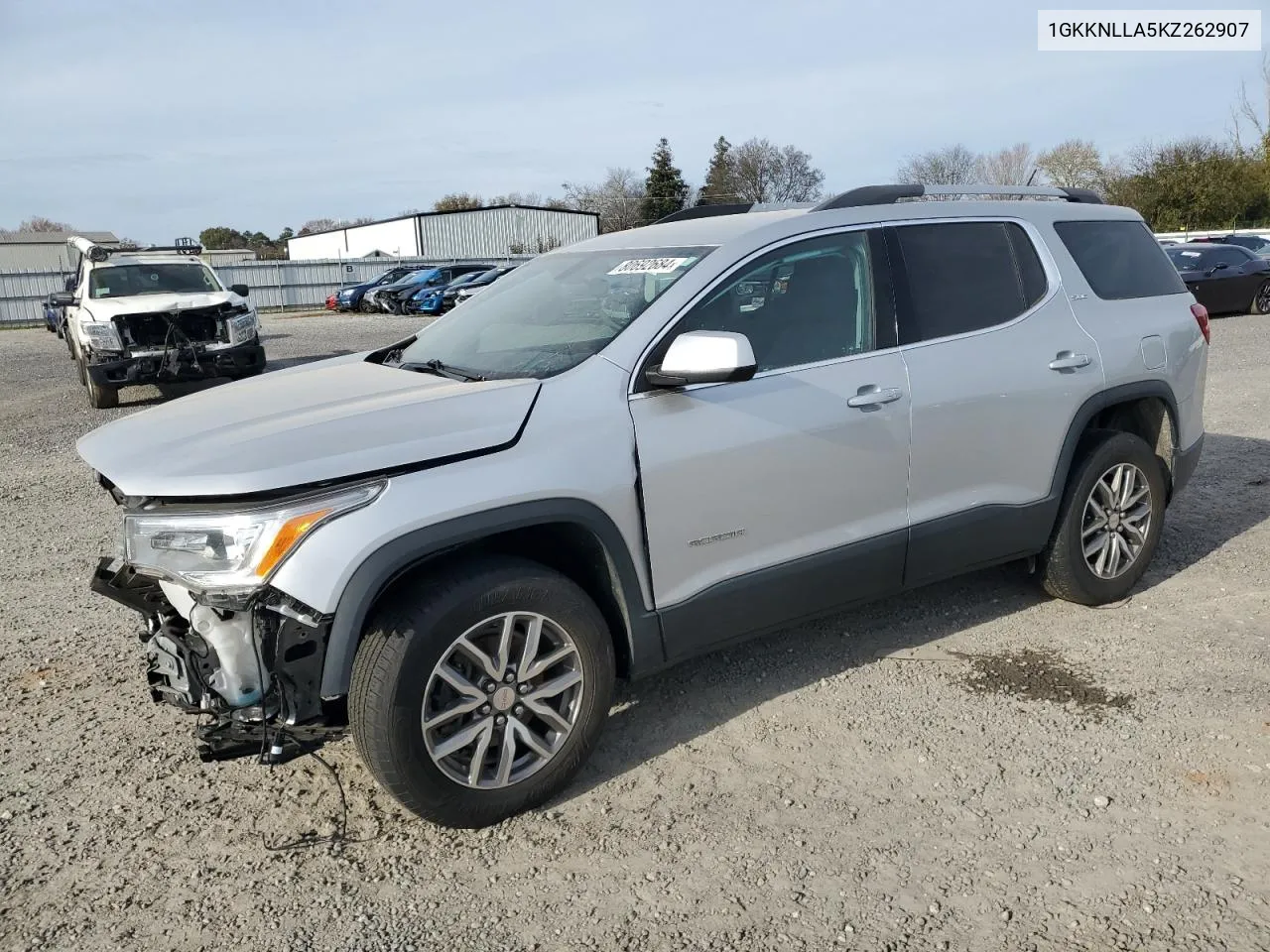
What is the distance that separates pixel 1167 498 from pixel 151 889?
467cm

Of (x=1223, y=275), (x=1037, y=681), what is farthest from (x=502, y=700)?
(x=1223, y=275)

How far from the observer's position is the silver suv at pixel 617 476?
288 centimetres

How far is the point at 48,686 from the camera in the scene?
13.7 ft

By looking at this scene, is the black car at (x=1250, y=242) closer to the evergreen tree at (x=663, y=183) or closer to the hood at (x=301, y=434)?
the hood at (x=301, y=434)

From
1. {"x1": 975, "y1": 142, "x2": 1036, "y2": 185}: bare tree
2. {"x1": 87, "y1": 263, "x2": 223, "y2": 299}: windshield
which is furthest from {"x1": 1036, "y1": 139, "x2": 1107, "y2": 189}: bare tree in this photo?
{"x1": 87, "y1": 263, "x2": 223, "y2": 299}: windshield

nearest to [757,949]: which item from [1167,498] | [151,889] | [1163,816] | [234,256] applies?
[1163,816]

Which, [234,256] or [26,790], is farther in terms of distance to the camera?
[234,256]

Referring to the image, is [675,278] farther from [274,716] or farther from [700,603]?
[274,716]

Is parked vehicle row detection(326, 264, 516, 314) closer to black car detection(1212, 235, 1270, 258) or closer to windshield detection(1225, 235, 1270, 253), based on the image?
black car detection(1212, 235, 1270, 258)

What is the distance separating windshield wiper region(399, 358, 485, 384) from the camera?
3634 mm

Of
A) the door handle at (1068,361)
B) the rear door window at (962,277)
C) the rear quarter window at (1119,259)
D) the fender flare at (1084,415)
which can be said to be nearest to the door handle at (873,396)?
the rear door window at (962,277)

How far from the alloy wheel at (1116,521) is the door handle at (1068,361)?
0.55 meters

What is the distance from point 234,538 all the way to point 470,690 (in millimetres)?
812

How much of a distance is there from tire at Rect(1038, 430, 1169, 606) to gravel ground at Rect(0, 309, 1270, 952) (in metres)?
0.16
